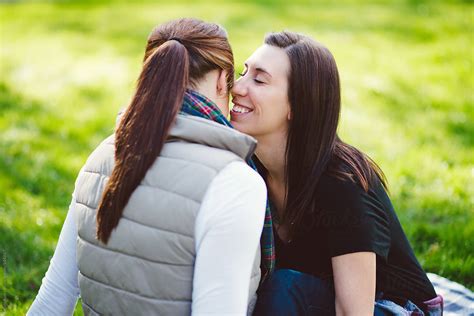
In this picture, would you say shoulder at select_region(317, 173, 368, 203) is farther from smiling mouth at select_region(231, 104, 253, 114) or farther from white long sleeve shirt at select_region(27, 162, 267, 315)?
white long sleeve shirt at select_region(27, 162, 267, 315)

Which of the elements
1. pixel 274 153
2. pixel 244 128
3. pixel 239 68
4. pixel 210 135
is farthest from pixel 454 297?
pixel 239 68

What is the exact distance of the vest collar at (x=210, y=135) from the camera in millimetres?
1979

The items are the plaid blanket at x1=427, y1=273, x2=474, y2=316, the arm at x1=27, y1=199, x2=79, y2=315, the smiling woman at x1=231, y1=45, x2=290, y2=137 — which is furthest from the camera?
the plaid blanket at x1=427, y1=273, x2=474, y2=316

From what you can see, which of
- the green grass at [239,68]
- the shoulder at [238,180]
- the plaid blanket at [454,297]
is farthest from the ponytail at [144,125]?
the plaid blanket at [454,297]

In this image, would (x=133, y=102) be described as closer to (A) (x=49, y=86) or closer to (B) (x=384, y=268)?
(B) (x=384, y=268)

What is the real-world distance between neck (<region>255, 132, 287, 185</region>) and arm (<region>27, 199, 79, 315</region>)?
2.88 ft

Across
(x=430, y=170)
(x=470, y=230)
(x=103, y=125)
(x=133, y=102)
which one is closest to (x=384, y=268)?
(x=133, y=102)

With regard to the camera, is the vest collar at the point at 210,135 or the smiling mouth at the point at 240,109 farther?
the smiling mouth at the point at 240,109

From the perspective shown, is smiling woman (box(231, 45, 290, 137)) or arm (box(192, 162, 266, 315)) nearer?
arm (box(192, 162, 266, 315))

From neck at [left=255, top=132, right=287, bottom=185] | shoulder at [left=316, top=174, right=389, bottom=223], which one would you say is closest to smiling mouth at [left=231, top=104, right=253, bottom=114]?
neck at [left=255, top=132, right=287, bottom=185]

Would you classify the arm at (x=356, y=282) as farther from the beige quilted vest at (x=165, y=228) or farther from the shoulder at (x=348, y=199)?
the beige quilted vest at (x=165, y=228)

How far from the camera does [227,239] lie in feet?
6.08

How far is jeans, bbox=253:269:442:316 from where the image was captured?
7.73 ft

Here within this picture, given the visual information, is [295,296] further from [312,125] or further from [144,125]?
[144,125]
